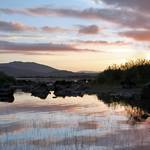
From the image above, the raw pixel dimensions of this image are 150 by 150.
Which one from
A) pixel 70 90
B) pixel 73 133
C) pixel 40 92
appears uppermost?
pixel 70 90

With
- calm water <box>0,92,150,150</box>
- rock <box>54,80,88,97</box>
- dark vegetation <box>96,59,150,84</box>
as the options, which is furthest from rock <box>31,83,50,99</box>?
calm water <box>0,92,150,150</box>

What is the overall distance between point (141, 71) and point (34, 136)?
48417 millimetres

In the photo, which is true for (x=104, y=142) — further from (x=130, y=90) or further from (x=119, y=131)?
(x=130, y=90)

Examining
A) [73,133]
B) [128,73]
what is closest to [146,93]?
[128,73]

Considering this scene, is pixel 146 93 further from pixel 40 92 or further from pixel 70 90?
pixel 40 92

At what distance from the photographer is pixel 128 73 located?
230 ft

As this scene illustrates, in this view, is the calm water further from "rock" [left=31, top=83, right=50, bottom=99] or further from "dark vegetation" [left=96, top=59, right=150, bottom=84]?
"dark vegetation" [left=96, top=59, right=150, bottom=84]

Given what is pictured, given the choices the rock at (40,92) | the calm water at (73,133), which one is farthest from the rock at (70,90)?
the calm water at (73,133)

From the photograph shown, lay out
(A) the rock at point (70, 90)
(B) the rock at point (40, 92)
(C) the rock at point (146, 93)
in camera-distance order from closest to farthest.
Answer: (C) the rock at point (146, 93) → (B) the rock at point (40, 92) → (A) the rock at point (70, 90)

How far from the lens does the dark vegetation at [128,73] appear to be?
221ft

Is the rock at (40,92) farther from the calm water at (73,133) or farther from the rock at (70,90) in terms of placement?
the calm water at (73,133)

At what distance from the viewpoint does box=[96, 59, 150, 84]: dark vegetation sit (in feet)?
221

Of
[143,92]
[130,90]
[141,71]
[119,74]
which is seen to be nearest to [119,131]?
[143,92]

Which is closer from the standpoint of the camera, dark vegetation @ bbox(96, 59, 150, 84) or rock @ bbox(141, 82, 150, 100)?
rock @ bbox(141, 82, 150, 100)
